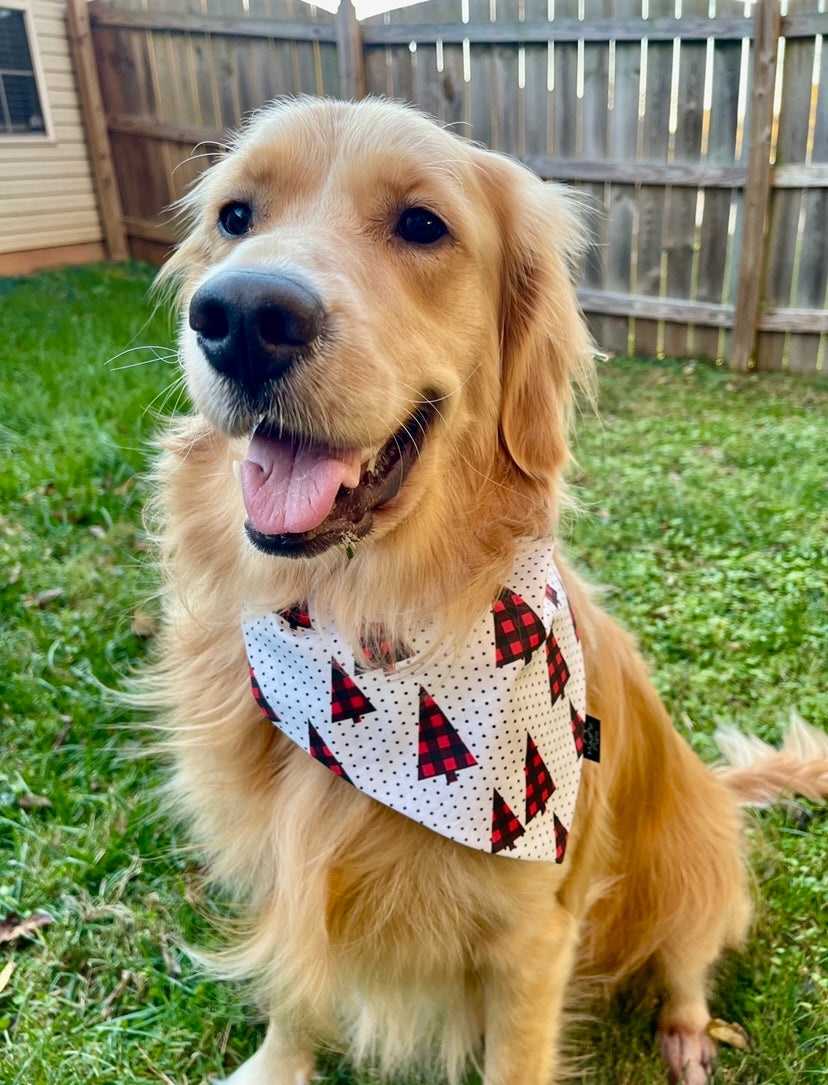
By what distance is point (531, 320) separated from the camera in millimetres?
1761

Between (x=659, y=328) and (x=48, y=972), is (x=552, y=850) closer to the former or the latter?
(x=48, y=972)

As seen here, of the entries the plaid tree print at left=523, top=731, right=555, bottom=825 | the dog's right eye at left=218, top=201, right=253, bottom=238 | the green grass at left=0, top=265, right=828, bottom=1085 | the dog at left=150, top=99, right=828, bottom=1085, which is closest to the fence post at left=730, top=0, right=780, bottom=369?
the green grass at left=0, top=265, right=828, bottom=1085

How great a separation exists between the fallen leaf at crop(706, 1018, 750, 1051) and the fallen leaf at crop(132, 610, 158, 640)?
7.07 feet

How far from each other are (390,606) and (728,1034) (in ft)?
4.43

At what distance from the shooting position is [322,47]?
7574 mm

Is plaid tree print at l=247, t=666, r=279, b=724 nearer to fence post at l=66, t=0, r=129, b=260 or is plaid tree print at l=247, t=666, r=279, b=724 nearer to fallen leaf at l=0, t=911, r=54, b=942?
fallen leaf at l=0, t=911, r=54, b=942

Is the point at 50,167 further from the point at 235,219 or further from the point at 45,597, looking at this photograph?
the point at 235,219

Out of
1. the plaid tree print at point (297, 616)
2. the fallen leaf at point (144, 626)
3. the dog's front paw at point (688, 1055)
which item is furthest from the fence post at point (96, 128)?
the dog's front paw at point (688, 1055)

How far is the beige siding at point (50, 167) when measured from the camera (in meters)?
8.88

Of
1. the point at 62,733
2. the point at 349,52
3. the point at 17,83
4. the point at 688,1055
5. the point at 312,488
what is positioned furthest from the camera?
the point at 17,83

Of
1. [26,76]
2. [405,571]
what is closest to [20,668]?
[405,571]

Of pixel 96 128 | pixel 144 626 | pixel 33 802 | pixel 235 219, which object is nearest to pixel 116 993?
pixel 33 802

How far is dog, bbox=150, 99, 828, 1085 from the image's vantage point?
1.41 m

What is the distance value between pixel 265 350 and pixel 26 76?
9982 millimetres
